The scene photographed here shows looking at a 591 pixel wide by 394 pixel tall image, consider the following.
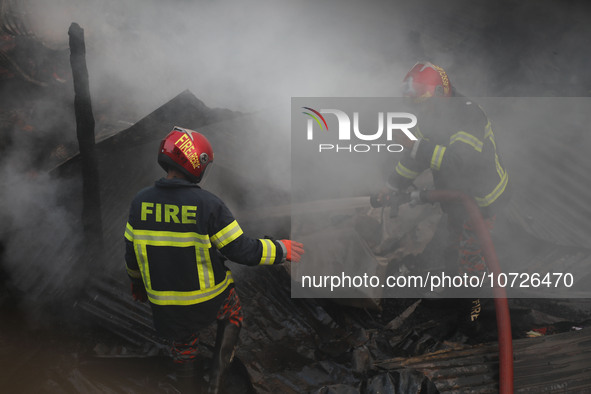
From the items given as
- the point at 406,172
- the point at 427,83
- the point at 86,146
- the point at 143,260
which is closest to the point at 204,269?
the point at 143,260

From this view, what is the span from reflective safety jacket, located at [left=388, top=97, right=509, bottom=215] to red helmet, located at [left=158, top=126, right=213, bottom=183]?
167 centimetres

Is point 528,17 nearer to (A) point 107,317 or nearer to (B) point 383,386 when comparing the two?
(B) point 383,386

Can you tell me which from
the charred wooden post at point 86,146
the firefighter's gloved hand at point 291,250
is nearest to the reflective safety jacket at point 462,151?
the firefighter's gloved hand at point 291,250

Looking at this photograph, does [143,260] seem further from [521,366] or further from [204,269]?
[521,366]

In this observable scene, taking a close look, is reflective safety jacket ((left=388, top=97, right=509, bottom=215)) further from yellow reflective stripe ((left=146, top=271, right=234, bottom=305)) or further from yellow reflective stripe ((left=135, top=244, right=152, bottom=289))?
yellow reflective stripe ((left=135, top=244, right=152, bottom=289))

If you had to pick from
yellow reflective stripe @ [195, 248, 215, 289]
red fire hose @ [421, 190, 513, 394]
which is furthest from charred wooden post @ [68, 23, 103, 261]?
red fire hose @ [421, 190, 513, 394]

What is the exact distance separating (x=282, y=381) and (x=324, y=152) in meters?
2.67

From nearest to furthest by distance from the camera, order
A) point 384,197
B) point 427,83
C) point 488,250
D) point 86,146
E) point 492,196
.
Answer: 1. point 488,250
2. point 427,83
3. point 492,196
4. point 86,146
5. point 384,197

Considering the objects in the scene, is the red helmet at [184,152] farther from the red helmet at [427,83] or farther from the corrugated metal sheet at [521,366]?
the corrugated metal sheet at [521,366]

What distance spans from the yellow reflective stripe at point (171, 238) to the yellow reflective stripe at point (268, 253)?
11.6 inches

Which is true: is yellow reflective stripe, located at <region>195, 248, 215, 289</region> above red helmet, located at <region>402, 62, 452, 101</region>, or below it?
below

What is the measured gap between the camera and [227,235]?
A: 203 cm

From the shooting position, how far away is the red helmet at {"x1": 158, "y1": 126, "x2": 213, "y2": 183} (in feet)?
6.51

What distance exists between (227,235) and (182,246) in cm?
24
